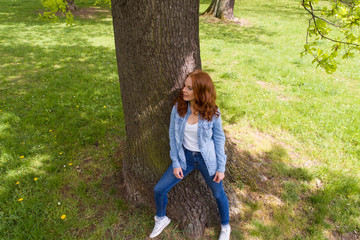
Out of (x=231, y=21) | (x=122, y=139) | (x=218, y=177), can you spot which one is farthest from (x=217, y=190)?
(x=231, y=21)

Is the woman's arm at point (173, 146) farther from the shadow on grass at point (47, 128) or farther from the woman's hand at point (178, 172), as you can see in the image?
the shadow on grass at point (47, 128)

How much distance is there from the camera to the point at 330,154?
12.9 feet

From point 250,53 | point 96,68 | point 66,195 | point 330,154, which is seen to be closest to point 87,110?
point 66,195

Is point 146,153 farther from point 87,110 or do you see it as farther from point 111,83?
point 111,83

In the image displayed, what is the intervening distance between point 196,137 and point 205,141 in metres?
0.10

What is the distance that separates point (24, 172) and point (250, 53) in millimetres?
8099

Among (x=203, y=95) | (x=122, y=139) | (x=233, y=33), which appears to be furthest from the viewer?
(x=233, y=33)

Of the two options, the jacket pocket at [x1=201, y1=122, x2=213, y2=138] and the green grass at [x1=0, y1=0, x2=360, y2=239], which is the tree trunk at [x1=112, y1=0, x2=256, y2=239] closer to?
the green grass at [x1=0, y1=0, x2=360, y2=239]

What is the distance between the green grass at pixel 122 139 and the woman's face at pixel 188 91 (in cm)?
157

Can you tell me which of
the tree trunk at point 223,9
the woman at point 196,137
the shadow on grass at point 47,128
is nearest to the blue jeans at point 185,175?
the woman at point 196,137

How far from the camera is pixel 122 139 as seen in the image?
416cm

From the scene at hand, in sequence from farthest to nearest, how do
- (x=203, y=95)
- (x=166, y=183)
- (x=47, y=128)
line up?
(x=47, y=128) → (x=166, y=183) → (x=203, y=95)

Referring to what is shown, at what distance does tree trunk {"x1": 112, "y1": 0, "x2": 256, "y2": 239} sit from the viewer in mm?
2121

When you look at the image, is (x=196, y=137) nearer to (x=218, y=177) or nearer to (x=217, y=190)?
(x=218, y=177)
